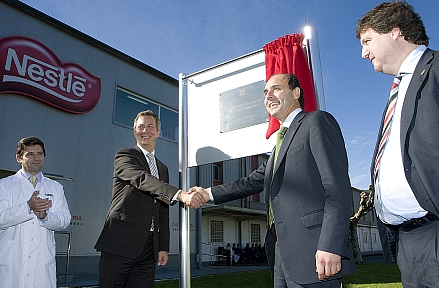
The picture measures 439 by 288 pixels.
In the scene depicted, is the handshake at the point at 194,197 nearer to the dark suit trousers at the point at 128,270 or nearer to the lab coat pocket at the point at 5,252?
the dark suit trousers at the point at 128,270

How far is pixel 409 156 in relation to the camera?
137cm

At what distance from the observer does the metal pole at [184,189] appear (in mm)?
3141

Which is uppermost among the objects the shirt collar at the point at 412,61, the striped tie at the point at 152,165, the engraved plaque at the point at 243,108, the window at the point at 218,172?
the window at the point at 218,172

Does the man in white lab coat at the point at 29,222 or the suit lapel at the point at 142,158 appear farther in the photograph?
the suit lapel at the point at 142,158

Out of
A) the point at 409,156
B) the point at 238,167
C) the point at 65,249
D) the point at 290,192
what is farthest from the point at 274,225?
the point at 238,167

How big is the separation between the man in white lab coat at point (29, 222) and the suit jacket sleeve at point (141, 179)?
58 cm

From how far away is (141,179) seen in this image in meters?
2.71

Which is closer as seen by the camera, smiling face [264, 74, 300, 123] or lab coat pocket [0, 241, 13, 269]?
smiling face [264, 74, 300, 123]

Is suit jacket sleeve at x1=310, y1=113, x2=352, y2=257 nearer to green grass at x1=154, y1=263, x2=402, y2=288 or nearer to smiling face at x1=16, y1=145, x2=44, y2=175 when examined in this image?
smiling face at x1=16, y1=145, x2=44, y2=175

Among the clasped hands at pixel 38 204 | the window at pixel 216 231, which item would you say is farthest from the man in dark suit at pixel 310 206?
the window at pixel 216 231

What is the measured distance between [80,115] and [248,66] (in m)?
8.25

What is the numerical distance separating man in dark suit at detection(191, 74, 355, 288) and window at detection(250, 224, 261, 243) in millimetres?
22819

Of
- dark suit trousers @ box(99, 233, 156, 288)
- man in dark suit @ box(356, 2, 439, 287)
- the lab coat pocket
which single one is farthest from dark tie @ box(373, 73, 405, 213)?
the lab coat pocket

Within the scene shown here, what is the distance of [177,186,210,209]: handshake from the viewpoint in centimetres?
276
